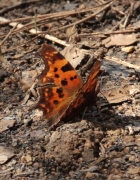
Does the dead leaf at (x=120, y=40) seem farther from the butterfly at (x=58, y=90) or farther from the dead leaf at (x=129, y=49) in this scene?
the butterfly at (x=58, y=90)

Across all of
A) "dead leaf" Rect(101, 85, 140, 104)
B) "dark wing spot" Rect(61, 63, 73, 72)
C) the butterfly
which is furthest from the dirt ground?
"dark wing spot" Rect(61, 63, 73, 72)

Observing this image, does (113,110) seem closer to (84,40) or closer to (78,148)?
(78,148)

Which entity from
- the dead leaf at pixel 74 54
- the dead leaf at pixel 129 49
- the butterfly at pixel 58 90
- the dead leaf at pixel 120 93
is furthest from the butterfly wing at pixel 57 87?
the dead leaf at pixel 129 49

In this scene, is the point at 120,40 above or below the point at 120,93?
above

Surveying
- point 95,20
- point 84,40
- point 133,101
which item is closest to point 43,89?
point 133,101

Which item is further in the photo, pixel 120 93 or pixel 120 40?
pixel 120 40

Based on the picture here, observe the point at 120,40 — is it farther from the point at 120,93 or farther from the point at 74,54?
the point at 120,93

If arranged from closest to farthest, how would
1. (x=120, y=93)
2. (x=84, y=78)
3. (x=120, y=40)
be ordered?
(x=120, y=93) → (x=84, y=78) → (x=120, y=40)

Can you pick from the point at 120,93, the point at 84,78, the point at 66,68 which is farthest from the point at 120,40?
the point at 66,68
